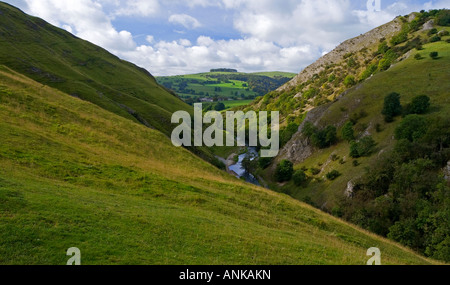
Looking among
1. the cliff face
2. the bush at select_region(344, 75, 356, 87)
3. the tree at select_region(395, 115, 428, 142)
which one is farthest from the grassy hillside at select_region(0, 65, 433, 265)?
the cliff face

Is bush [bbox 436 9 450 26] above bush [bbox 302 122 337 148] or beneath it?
above

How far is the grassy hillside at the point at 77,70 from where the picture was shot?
7169cm

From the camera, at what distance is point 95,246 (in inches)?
453

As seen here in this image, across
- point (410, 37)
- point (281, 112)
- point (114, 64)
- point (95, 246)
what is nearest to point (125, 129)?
point (95, 246)

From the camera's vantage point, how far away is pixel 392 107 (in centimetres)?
Answer: 7438

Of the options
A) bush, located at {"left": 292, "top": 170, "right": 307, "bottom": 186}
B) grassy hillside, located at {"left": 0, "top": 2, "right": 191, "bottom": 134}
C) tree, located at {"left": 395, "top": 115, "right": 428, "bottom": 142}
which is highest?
grassy hillside, located at {"left": 0, "top": 2, "right": 191, "bottom": 134}

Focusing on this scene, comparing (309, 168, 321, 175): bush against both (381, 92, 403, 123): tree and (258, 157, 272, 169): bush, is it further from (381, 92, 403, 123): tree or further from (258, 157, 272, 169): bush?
(258, 157, 272, 169): bush

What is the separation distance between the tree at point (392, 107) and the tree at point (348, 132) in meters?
9.87

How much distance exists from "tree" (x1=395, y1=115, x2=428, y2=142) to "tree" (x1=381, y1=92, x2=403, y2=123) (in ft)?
40.5

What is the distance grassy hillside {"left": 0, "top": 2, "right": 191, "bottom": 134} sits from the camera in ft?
235

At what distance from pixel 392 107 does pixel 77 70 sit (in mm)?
108017

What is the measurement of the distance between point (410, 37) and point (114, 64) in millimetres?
159150

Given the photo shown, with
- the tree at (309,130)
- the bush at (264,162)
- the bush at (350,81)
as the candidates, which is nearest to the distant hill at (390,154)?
the tree at (309,130)
